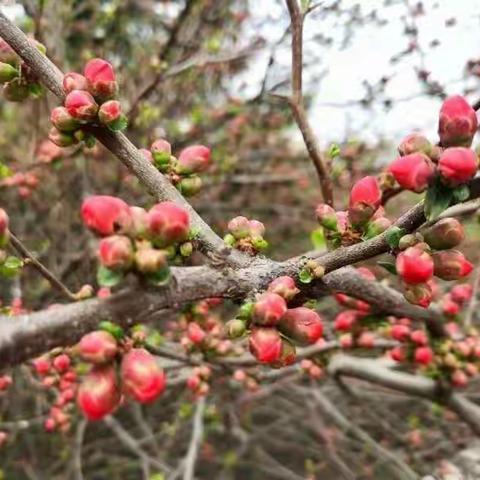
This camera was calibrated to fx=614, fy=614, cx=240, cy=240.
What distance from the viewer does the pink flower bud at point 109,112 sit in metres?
1.37

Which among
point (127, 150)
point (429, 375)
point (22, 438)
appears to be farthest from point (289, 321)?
point (22, 438)

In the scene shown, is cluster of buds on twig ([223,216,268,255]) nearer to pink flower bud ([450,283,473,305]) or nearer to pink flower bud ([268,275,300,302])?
pink flower bud ([268,275,300,302])

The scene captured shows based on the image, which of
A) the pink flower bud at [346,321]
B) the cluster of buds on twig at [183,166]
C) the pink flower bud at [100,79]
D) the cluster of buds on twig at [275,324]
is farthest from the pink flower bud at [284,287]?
the pink flower bud at [346,321]

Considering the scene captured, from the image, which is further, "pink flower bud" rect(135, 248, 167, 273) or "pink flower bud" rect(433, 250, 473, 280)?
"pink flower bud" rect(433, 250, 473, 280)

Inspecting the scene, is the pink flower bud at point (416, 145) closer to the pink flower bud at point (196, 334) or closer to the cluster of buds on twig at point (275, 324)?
the cluster of buds on twig at point (275, 324)

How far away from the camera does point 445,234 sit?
1.19 m

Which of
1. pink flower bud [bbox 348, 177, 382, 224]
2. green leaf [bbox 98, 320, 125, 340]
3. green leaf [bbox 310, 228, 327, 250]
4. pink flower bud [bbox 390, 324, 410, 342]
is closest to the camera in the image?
green leaf [bbox 98, 320, 125, 340]

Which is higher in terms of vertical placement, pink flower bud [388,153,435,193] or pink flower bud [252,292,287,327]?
pink flower bud [388,153,435,193]

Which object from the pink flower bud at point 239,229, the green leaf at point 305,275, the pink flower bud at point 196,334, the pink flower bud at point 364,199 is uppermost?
the pink flower bud at point 364,199

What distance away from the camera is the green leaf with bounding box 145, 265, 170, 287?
95 cm

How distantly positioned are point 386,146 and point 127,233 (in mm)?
5320

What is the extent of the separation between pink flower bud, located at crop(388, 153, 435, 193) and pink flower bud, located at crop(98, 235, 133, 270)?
1.62ft

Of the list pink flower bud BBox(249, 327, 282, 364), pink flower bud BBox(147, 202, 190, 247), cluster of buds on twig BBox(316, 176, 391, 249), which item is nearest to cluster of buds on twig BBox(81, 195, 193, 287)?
pink flower bud BBox(147, 202, 190, 247)

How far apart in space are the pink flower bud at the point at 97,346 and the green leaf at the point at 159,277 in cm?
11
